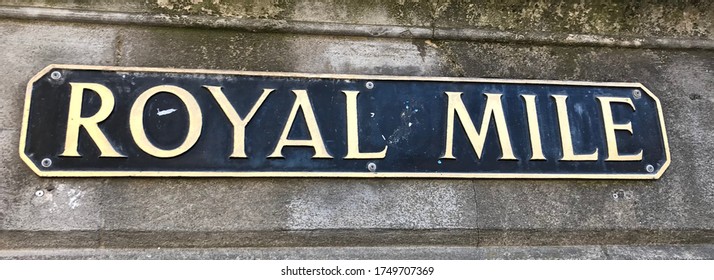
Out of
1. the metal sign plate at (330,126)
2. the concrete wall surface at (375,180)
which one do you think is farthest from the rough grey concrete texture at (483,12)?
the metal sign plate at (330,126)

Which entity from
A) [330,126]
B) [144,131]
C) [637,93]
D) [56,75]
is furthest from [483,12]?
[56,75]

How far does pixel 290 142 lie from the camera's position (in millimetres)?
2512

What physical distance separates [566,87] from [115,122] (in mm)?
2085

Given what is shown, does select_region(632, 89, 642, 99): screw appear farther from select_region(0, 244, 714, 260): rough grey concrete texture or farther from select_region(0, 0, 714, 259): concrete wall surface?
select_region(0, 244, 714, 260): rough grey concrete texture

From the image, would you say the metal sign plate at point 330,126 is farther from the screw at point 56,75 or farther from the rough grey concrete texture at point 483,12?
the rough grey concrete texture at point 483,12

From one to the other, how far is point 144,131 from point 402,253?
122 centimetres

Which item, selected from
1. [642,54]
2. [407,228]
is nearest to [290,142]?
[407,228]

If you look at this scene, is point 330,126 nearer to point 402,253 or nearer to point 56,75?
point 402,253

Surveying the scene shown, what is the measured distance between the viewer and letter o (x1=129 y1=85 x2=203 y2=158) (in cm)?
242

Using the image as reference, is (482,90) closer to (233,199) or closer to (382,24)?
(382,24)

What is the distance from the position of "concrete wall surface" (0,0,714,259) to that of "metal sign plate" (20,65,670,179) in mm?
67

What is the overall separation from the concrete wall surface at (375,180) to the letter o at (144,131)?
0.14 meters

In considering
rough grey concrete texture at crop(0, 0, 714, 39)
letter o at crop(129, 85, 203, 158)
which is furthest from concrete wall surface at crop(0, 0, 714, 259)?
letter o at crop(129, 85, 203, 158)

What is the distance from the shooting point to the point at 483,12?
2.90 m
